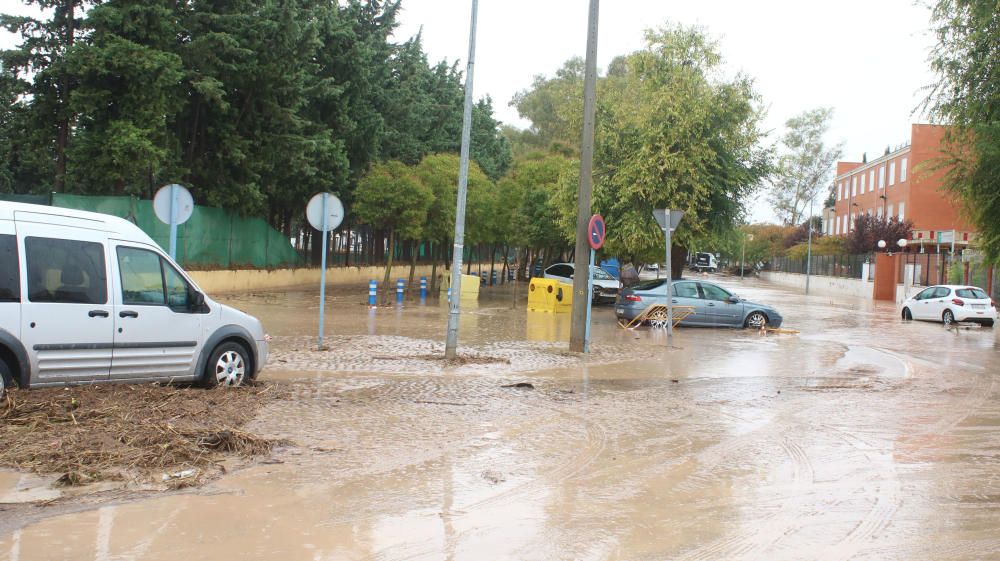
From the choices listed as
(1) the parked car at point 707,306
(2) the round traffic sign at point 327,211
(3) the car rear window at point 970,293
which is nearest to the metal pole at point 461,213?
(2) the round traffic sign at point 327,211

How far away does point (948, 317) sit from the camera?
94.5 feet

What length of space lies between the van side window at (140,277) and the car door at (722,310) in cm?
1690

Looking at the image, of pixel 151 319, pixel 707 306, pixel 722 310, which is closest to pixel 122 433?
pixel 151 319

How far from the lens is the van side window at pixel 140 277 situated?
8906 millimetres

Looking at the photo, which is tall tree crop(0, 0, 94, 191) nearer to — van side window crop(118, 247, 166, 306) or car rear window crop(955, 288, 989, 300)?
van side window crop(118, 247, 166, 306)

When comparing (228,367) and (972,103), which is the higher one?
(972,103)

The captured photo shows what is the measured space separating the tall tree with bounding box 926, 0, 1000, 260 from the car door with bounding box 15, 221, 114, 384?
17976mm

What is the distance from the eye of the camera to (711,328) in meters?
23.5

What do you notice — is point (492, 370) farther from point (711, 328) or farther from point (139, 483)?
point (711, 328)

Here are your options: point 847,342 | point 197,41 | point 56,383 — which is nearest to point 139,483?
point 56,383

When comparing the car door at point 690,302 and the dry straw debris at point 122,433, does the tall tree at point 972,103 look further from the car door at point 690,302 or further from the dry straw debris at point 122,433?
the dry straw debris at point 122,433

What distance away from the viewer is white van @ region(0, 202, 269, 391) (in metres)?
7.98

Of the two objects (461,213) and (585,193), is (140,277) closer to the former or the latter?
(461,213)

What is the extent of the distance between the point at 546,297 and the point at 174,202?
56.0 feet
